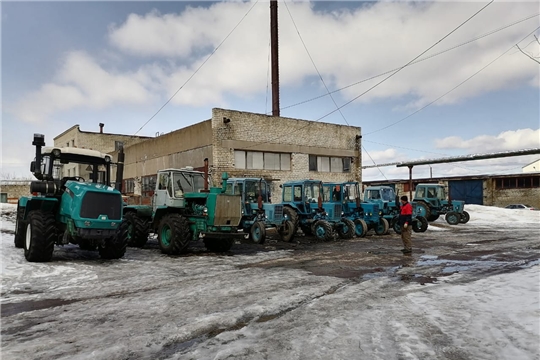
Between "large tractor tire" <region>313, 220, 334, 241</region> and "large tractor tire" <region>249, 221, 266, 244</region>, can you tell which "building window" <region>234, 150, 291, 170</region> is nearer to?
"large tractor tire" <region>313, 220, 334, 241</region>

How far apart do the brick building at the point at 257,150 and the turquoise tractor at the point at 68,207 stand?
28.7 ft

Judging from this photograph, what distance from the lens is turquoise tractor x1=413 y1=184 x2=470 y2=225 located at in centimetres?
2324

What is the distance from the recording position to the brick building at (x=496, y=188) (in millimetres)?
38094

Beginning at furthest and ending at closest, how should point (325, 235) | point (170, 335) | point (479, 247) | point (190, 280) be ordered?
point (325, 235) → point (479, 247) → point (190, 280) → point (170, 335)

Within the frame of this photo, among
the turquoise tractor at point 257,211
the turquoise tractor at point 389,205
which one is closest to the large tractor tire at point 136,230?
the turquoise tractor at point 257,211

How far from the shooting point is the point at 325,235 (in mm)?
14727

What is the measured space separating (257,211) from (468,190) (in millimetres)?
34571

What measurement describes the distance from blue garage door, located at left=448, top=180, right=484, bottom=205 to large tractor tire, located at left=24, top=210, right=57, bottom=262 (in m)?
41.2

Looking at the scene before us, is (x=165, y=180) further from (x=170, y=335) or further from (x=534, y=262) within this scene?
(x=534, y=262)

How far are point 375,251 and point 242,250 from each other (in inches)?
161

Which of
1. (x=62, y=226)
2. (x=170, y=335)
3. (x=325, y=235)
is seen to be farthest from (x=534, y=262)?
(x=62, y=226)

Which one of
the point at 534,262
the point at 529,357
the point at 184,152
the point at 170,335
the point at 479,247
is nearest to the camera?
the point at 529,357

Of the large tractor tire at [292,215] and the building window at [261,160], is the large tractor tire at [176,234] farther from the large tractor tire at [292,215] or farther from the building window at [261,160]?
the building window at [261,160]

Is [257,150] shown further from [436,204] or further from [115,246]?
[115,246]
